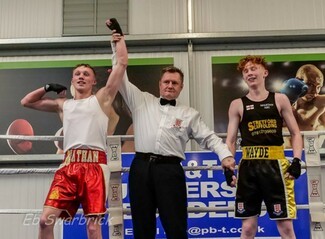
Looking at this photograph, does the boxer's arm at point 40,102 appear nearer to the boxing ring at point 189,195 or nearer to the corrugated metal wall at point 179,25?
the boxing ring at point 189,195

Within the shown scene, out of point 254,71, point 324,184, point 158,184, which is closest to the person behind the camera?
point 158,184

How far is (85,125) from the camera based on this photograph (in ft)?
7.00

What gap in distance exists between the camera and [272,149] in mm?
2119

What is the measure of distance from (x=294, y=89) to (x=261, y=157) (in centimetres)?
298

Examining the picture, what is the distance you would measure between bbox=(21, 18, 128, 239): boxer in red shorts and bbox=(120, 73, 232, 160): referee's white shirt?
166mm

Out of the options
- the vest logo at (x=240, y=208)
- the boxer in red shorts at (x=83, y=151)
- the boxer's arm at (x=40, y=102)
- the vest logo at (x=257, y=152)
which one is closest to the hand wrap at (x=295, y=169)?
the vest logo at (x=257, y=152)

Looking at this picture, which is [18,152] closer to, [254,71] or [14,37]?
[14,37]

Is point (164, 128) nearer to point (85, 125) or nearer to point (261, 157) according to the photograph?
point (85, 125)

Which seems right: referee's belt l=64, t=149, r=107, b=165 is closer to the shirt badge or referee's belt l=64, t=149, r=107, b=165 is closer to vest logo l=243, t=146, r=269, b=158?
the shirt badge

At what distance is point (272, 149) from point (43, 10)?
404 cm

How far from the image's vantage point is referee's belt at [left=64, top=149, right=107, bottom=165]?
2.10m

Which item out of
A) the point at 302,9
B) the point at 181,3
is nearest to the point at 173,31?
the point at 181,3

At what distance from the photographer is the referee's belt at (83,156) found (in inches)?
82.6

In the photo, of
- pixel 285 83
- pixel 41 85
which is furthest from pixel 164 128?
pixel 41 85
